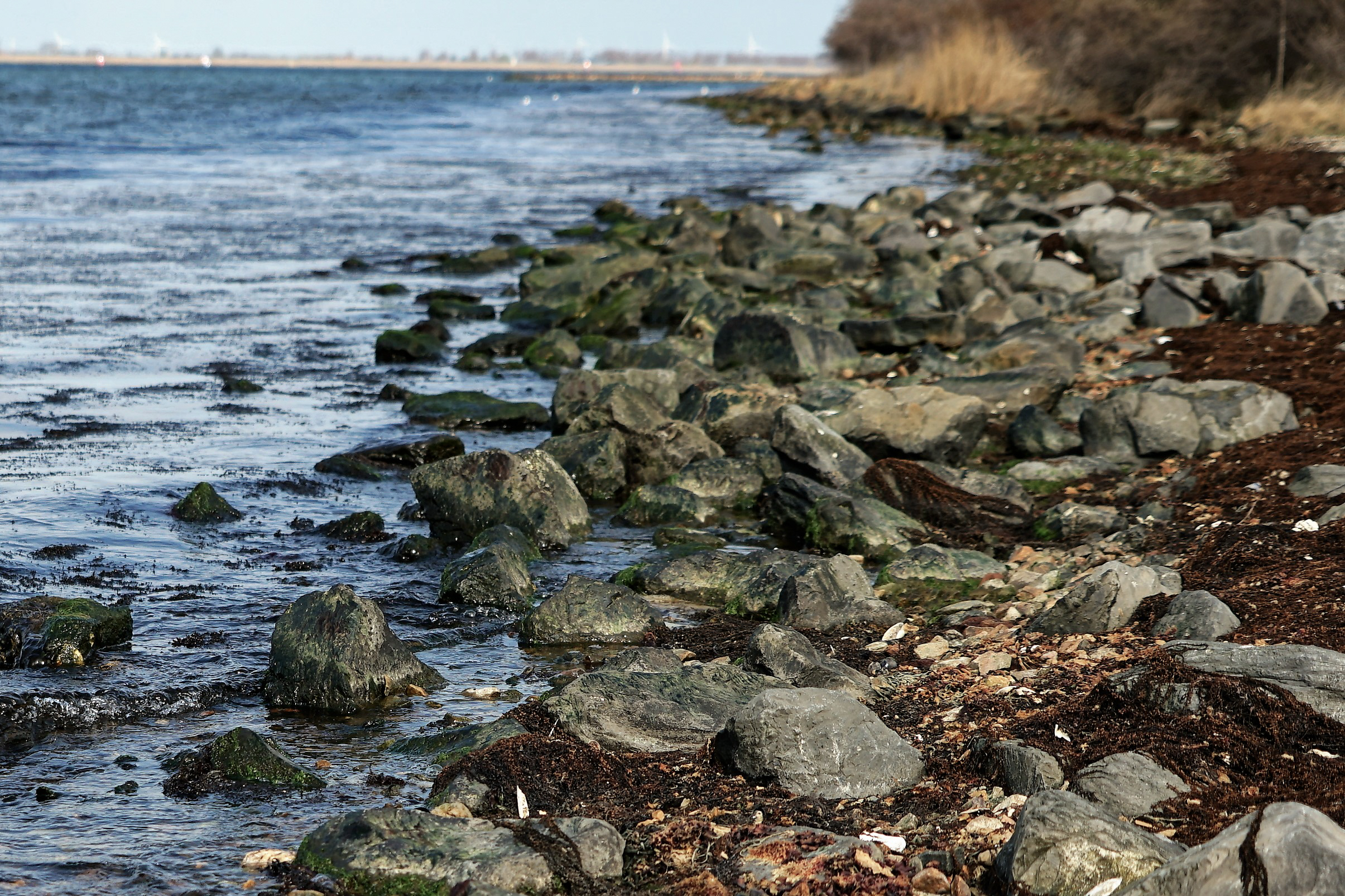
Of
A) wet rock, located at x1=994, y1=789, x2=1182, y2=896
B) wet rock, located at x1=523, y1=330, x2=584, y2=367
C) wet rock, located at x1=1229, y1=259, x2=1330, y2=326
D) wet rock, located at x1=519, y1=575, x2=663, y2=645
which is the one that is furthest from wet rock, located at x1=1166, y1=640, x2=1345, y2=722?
wet rock, located at x1=523, y1=330, x2=584, y2=367

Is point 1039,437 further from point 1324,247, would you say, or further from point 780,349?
point 1324,247

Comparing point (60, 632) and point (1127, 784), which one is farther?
point (60, 632)

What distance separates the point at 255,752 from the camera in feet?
13.0

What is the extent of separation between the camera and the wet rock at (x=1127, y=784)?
3.45 meters

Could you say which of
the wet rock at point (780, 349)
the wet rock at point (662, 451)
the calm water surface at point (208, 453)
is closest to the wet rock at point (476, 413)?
the calm water surface at point (208, 453)

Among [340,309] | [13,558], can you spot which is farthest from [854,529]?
[340,309]

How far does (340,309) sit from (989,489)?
8113mm

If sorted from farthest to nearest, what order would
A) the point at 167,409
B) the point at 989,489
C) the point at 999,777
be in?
the point at 167,409
the point at 989,489
the point at 999,777

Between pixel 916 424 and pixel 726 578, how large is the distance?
2385 millimetres

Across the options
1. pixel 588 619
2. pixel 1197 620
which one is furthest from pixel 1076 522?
pixel 588 619

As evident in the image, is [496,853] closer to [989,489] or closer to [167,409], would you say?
[989,489]

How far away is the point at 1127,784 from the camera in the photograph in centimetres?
352

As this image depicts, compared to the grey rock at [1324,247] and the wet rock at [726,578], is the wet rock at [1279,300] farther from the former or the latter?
the wet rock at [726,578]

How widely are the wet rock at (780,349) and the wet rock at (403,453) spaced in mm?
2753
